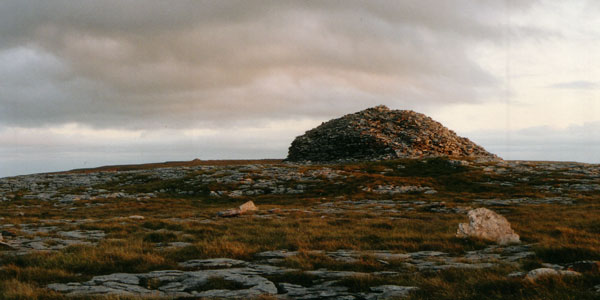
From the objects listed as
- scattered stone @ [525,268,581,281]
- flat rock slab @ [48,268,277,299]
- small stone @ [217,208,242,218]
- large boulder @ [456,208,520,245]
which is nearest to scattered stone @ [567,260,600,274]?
scattered stone @ [525,268,581,281]

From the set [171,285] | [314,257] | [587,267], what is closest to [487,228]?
[587,267]

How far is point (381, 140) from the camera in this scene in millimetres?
71938

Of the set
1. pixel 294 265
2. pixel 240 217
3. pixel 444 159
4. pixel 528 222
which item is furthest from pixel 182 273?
pixel 444 159

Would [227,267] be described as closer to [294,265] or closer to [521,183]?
[294,265]

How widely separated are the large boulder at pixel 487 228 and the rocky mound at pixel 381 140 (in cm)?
5262

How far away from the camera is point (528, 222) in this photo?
66.1 feet

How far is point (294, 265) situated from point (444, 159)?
5053 centimetres

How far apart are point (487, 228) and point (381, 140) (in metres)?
57.3

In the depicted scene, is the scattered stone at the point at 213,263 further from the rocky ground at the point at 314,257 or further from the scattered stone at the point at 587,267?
the scattered stone at the point at 587,267

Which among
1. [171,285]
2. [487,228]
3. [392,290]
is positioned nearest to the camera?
[392,290]

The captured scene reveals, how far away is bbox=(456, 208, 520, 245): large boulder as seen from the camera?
1503 cm

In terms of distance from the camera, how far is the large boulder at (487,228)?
49.3ft

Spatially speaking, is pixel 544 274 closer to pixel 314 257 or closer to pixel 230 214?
pixel 314 257


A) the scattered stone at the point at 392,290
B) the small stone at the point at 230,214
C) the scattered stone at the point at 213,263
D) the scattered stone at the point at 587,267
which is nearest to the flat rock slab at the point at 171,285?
the scattered stone at the point at 213,263
